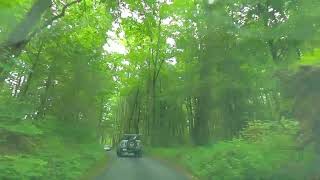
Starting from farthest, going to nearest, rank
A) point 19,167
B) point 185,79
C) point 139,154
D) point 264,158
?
point 139,154 < point 185,79 < point 264,158 < point 19,167

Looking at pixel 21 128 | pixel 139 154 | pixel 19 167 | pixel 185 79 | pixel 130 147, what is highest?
pixel 185 79

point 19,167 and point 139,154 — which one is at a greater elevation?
point 139,154

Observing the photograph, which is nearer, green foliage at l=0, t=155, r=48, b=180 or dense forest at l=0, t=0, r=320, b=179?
green foliage at l=0, t=155, r=48, b=180

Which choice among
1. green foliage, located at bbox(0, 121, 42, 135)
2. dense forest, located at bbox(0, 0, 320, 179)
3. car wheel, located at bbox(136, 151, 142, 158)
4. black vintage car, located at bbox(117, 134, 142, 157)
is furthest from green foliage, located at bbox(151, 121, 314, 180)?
black vintage car, located at bbox(117, 134, 142, 157)

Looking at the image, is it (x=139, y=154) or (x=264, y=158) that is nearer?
(x=264, y=158)

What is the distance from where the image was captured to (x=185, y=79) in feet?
115

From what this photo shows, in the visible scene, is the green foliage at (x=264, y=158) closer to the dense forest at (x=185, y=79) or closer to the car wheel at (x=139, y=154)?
the dense forest at (x=185, y=79)

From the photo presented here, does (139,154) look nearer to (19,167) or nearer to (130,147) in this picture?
(130,147)

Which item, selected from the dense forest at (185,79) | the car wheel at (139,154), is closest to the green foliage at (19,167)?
the dense forest at (185,79)

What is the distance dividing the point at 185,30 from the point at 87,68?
9692mm

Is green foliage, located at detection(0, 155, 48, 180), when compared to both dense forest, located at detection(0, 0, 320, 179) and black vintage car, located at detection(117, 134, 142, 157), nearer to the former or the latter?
dense forest, located at detection(0, 0, 320, 179)

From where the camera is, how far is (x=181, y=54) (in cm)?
3859

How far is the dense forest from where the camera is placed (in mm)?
11250

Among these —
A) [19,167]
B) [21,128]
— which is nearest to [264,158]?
[21,128]
